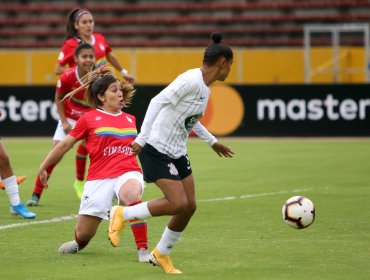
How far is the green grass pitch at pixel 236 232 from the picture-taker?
7.99 m

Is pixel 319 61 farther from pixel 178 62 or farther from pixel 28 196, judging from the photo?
pixel 28 196

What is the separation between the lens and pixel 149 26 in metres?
30.4

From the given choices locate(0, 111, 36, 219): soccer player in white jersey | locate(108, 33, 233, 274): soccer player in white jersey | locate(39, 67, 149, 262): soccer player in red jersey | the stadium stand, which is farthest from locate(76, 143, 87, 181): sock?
the stadium stand

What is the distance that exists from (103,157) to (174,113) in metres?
0.93

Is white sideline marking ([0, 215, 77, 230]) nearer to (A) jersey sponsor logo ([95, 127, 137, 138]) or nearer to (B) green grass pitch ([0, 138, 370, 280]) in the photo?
(B) green grass pitch ([0, 138, 370, 280])

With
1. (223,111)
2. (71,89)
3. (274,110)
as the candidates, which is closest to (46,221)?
(71,89)

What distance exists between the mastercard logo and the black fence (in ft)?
0.23

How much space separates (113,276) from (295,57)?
59.3 ft

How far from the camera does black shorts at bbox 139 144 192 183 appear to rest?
26.3 ft

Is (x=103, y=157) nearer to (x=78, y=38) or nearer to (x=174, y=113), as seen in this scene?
(x=174, y=113)

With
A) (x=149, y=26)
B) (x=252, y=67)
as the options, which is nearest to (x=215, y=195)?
(x=252, y=67)

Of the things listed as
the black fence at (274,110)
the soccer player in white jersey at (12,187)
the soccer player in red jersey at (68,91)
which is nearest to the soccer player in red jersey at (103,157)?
the soccer player in white jersey at (12,187)

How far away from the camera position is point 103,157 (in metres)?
8.72

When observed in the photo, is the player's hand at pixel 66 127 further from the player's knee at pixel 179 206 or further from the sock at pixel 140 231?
the player's knee at pixel 179 206
